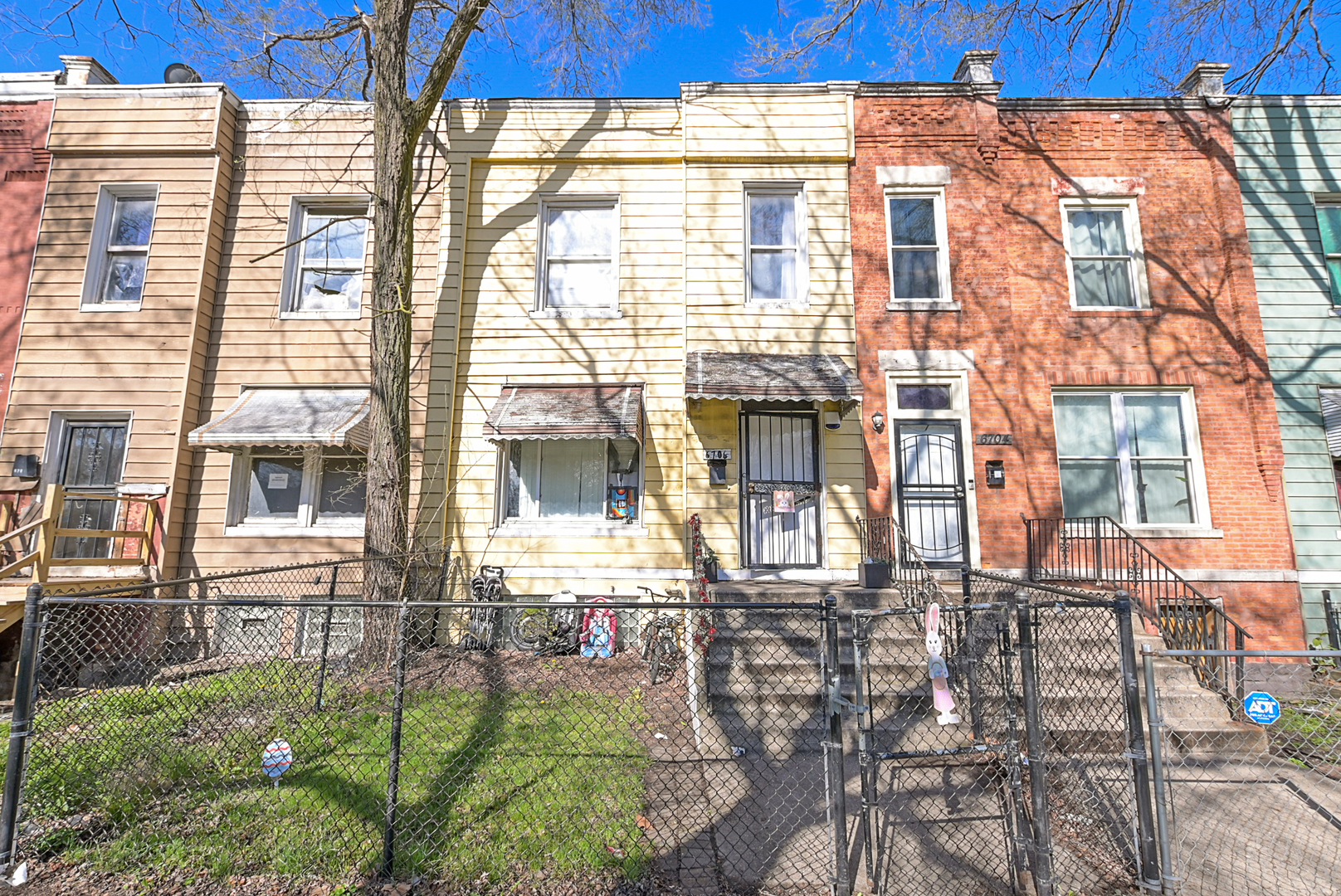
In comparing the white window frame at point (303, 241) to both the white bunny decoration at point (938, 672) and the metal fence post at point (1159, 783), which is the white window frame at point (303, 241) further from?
the metal fence post at point (1159, 783)

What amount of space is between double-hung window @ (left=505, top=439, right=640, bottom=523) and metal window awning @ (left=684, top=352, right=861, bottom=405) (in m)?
1.61

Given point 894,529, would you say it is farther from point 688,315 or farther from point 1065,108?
point 1065,108

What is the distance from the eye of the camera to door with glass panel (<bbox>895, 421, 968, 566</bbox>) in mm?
9617

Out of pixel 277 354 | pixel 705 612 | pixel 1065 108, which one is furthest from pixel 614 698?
pixel 1065 108

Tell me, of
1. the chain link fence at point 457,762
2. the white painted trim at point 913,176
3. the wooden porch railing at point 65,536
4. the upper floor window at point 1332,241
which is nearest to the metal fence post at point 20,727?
the chain link fence at point 457,762

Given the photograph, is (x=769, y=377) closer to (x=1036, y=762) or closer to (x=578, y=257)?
(x=578, y=257)

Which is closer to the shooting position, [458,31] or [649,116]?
[458,31]

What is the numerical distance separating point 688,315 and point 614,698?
577cm

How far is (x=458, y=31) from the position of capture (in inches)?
352

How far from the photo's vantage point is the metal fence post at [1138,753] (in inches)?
150

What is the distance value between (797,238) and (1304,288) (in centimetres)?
776

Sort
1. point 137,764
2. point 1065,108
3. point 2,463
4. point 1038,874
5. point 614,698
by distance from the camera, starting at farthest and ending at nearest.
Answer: point 1065,108 → point 2,463 → point 614,698 → point 137,764 → point 1038,874

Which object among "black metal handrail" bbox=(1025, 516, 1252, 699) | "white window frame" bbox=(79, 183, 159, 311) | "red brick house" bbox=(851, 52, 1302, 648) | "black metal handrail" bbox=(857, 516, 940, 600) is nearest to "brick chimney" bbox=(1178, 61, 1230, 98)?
"red brick house" bbox=(851, 52, 1302, 648)

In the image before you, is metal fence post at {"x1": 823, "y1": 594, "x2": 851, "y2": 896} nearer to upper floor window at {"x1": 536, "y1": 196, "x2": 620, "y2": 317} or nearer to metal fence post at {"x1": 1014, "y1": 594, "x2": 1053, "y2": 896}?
metal fence post at {"x1": 1014, "y1": 594, "x2": 1053, "y2": 896}
